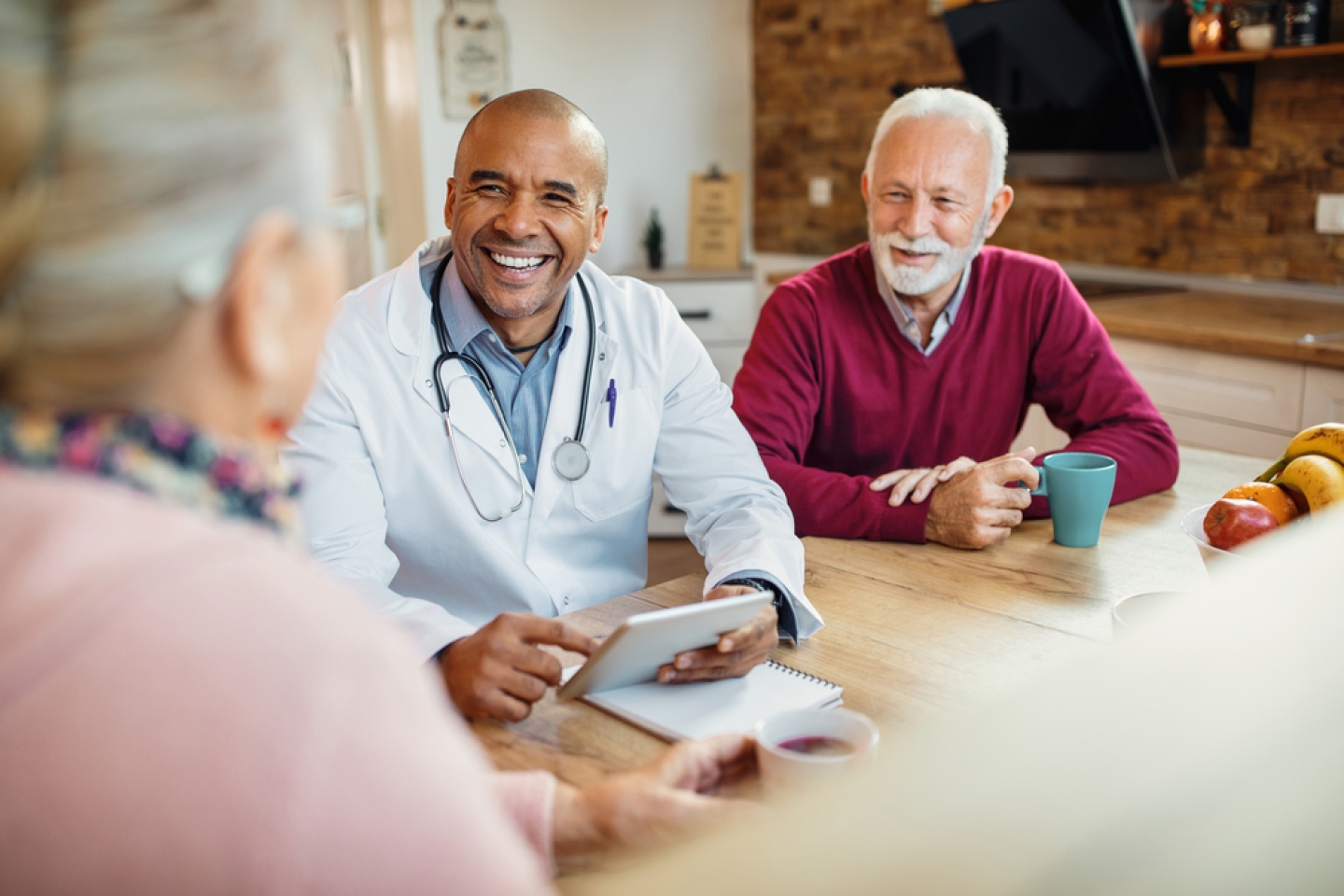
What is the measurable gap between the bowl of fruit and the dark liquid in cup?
613 millimetres

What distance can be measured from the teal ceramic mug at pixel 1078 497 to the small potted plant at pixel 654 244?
125 inches

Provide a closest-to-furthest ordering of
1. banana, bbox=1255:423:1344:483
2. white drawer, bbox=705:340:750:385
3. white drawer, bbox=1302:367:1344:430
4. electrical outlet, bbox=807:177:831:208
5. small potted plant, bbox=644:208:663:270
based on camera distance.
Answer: banana, bbox=1255:423:1344:483
white drawer, bbox=1302:367:1344:430
white drawer, bbox=705:340:750:385
small potted plant, bbox=644:208:663:270
electrical outlet, bbox=807:177:831:208

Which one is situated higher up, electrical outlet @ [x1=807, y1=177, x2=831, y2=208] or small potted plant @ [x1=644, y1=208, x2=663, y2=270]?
electrical outlet @ [x1=807, y1=177, x2=831, y2=208]

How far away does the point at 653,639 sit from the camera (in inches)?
39.9

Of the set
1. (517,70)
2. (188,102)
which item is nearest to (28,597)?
(188,102)

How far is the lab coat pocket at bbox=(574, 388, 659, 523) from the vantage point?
166 centimetres

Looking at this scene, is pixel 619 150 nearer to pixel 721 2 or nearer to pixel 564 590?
pixel 721 2

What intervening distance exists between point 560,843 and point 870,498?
909 mm

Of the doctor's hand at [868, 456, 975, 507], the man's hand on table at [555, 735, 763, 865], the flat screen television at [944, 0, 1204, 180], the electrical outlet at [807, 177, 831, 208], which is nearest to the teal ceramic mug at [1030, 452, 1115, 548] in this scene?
the doctor's hand at [868, 456, 975, 507]

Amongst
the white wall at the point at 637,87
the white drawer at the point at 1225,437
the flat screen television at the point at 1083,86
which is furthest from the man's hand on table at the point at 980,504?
the white wall at the point at 637,87

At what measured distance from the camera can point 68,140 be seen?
1.62ft

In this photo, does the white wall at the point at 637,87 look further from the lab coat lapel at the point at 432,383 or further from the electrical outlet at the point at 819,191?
the lab coat lapel at the point at 432,383

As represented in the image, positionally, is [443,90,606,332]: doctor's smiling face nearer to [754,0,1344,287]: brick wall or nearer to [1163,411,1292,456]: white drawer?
[1163,411,1292,456]: white drawer

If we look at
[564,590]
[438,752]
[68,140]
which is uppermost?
[68,140]
